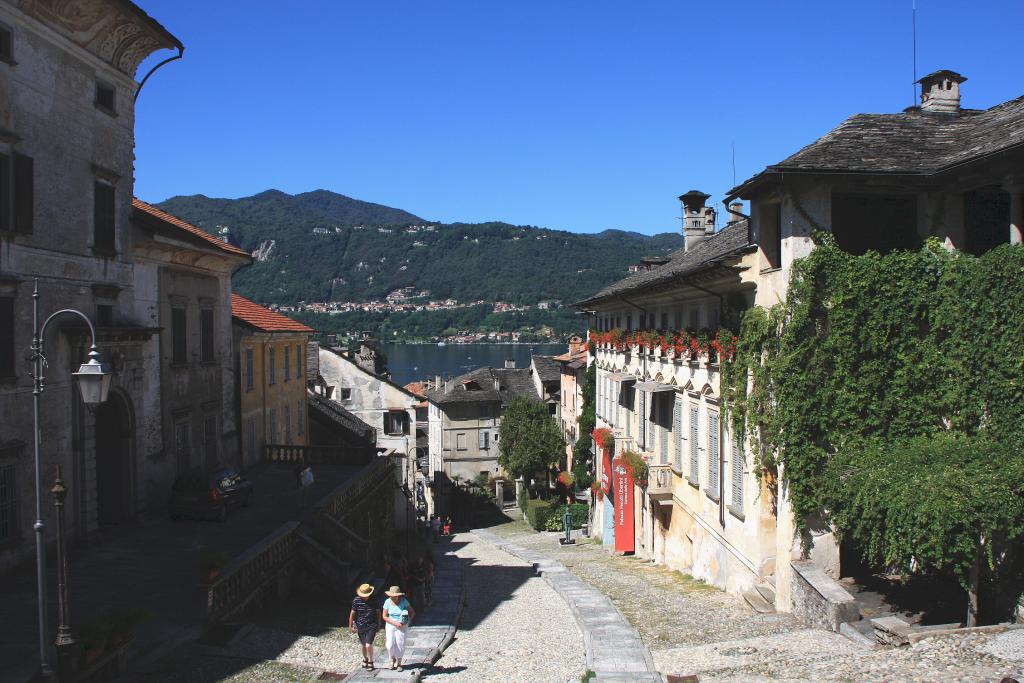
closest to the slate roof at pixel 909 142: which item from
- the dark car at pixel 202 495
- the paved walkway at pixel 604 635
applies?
the paved walkway at pixel 604 635

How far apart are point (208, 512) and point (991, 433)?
18191 millimetres

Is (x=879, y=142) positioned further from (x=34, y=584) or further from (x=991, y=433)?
(x=34, y=584)

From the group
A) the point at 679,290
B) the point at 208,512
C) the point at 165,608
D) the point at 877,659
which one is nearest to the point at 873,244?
the point at 679,290

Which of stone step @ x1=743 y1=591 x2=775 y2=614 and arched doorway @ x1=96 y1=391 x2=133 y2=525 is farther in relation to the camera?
arched doorway @ x1=96 y1=391 x2=133 y2=525

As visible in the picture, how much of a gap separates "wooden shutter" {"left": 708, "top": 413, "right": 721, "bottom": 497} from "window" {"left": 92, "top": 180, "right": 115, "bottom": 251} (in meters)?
15.6

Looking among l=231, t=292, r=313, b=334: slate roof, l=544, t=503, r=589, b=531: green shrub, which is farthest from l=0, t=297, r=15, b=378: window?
l=544, t=503, r=589, b=531: green shrub

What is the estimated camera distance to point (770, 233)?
17.1 meters

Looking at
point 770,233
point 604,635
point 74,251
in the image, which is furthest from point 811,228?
point 74,251

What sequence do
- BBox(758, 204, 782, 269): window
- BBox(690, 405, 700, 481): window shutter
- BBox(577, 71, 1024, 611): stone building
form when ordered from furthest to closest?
BBox(690, 405, 700, 481): window shutter → BBox(758, 204, 782, 269): window → BBox(577, 71, 1024, 611): stone building

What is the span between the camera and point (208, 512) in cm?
2141

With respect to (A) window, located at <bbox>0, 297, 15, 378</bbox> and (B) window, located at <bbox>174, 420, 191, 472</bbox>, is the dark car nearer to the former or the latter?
(B) window, located at <bbox>174, 420, 191, 472</bbox>

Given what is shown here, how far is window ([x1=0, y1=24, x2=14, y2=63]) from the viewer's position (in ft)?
52.3

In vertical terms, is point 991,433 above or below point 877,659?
above

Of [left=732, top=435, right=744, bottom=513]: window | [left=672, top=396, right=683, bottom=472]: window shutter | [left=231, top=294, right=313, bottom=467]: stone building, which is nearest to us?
[left=732, top=435, right=744, bottom=513]: window
